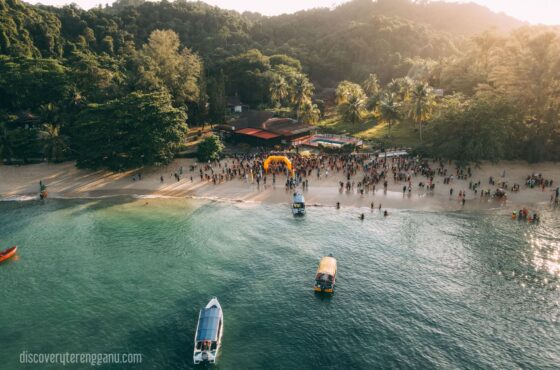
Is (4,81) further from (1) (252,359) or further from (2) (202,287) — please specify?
(1) (252,359)

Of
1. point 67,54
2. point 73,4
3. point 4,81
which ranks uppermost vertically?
point 73,4

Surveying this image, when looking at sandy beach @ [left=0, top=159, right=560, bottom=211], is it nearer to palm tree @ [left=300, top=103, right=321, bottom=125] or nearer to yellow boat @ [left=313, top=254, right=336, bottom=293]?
yellow boat @ [left=313, top=254, right=336, bottom=293]

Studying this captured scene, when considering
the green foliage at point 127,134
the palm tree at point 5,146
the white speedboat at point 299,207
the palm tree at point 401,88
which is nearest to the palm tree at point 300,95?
the palm tree at point 401,88

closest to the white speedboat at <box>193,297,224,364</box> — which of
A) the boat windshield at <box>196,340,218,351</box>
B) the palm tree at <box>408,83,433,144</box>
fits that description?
the boat windshield at <box>196,340,218,351</box>

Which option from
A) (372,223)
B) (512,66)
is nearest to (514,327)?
(372,223)

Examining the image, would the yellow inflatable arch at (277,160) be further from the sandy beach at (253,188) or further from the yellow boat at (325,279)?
the yellow boat at (325,279)

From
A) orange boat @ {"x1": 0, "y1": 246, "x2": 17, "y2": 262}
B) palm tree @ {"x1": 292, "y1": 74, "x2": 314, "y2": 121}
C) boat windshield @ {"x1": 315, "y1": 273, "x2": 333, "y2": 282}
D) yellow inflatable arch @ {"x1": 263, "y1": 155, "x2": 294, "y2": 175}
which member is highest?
palm tree @ {"x1": 292, "y1": 74, "x2": 314, "y2": 121}
